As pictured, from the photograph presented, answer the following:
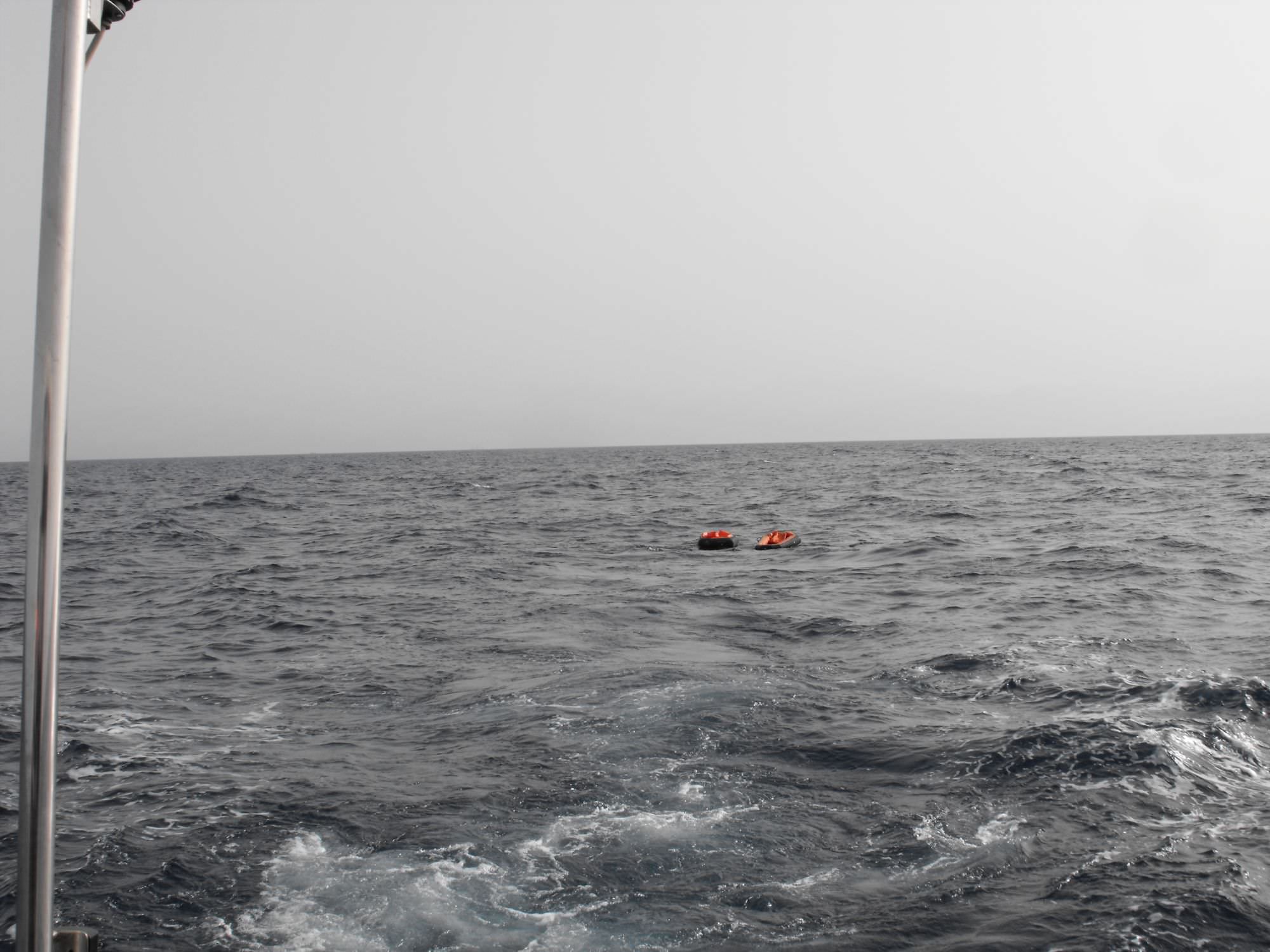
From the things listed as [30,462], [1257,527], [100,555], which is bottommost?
[100,555]

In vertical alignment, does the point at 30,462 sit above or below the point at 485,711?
above

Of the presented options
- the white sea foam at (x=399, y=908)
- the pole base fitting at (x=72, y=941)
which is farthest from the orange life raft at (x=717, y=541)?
the pole base fitting at (x=72, y=941)

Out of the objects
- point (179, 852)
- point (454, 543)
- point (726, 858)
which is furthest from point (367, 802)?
point (454, 543)

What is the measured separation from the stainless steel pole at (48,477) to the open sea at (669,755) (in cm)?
557

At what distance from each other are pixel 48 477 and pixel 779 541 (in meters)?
31.1

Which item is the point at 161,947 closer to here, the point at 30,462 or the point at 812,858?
the point at 812,858

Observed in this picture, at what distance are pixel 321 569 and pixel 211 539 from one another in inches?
482

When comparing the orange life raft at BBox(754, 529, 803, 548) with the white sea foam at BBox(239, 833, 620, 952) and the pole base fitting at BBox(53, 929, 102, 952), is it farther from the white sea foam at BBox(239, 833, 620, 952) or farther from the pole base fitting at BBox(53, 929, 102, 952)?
the pole base fitting at BBox(53, 929, 102, 952)

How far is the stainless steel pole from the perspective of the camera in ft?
8.22

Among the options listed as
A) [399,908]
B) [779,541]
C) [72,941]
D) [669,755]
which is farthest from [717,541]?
[72,941]

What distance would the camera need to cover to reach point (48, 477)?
2.50 m

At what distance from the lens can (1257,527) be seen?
1404 inches

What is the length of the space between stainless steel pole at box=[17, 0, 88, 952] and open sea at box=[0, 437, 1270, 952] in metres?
5.57

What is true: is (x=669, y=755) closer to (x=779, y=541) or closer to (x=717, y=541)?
(x=717, y=541)
